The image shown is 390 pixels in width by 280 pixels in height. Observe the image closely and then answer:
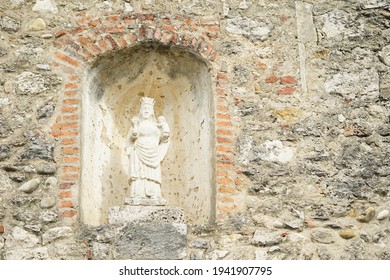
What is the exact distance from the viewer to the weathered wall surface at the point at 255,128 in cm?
754

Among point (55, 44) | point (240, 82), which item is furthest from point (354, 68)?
point (55, 44)

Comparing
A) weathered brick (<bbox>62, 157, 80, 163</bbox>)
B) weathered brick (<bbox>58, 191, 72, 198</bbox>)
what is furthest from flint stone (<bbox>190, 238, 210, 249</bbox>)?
weathered brick (<bbox>62, 157, 80, 163</bbox>)

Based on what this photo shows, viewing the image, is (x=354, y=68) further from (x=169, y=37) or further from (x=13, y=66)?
(x=13, y=66)

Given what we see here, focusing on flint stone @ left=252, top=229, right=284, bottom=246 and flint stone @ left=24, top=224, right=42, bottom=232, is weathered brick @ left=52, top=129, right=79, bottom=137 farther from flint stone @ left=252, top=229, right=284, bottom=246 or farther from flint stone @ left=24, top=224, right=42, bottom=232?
flint stone @ left=252, top=229, right=284, bottom=246

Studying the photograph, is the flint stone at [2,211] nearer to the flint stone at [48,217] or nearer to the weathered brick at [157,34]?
the flint stone at [48,217]

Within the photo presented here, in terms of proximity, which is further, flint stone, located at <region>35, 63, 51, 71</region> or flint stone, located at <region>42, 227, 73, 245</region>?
flint stone, located at <region>35, 63, 51, 71</region>

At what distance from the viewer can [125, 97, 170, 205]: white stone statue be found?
776 centimetres

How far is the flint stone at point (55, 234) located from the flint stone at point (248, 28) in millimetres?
2236

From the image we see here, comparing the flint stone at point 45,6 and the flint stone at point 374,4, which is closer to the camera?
the flint stone at point 45,6

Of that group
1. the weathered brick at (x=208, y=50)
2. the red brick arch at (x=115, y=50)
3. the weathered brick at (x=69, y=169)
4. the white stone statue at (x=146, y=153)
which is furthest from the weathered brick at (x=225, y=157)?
the weathered brick at (x=69, y=169)

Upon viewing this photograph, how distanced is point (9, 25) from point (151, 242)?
228 centimetres

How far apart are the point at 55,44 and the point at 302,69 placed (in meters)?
2.12

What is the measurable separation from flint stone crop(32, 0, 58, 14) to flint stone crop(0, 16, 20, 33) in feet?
0.66

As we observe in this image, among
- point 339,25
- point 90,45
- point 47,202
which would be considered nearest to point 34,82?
point 90,45
